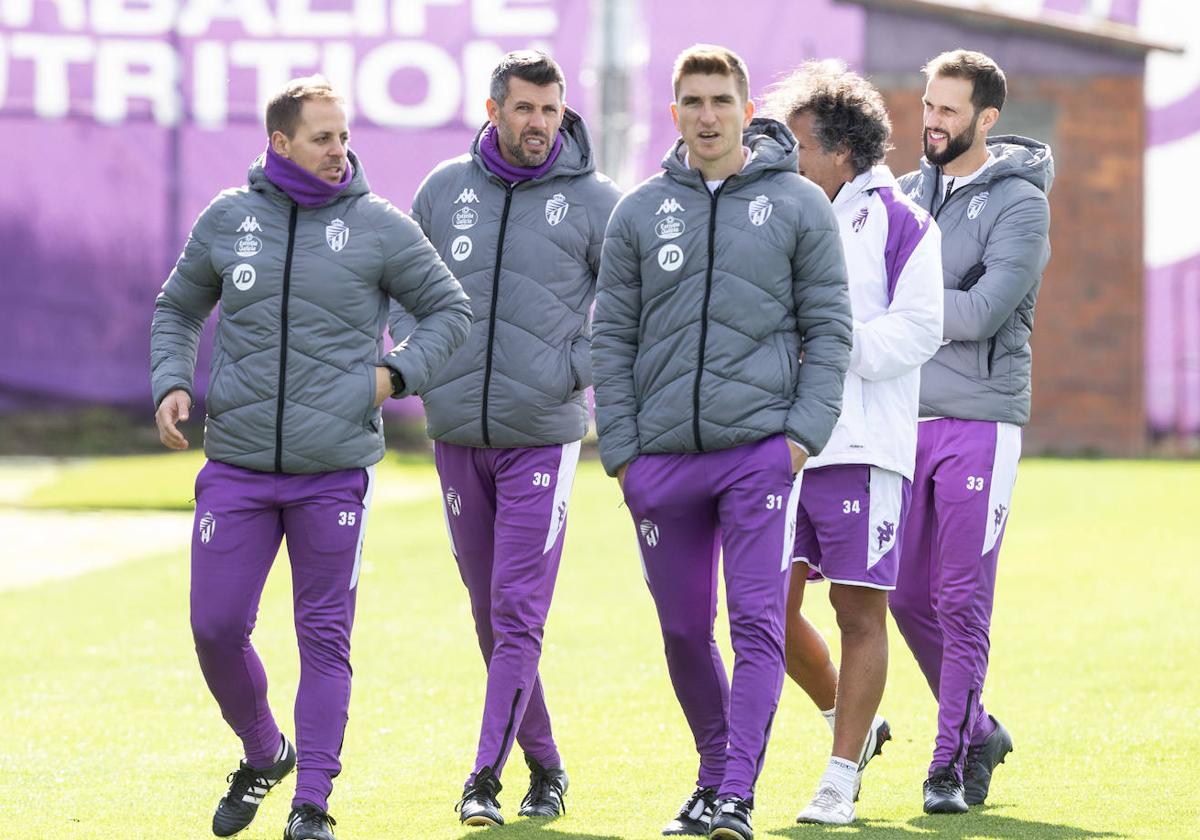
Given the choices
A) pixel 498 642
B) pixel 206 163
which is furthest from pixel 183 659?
pixel 206 163

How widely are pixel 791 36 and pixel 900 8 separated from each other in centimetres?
146

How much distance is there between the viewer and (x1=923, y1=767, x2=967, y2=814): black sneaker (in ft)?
20.2

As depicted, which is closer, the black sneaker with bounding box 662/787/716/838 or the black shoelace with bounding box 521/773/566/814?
the black sneaker with bounding box 662/787/716/838

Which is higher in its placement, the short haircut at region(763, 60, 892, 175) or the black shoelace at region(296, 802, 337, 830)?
the short haircut at region(763, 60, 892, 175)

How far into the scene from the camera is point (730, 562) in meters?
5.74

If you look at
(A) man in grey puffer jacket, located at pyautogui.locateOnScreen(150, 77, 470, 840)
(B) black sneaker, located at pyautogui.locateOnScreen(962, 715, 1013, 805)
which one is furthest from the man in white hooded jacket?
(A) man in grey puffer jacket, located at pyautogui.locateOnScreen(150, 77, 470, 840)

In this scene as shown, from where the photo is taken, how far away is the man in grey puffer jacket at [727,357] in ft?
18.5

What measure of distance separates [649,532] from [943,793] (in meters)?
1.26

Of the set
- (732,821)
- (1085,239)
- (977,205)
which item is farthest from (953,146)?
(1085,239)

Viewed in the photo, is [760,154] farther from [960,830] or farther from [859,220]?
[960,830]

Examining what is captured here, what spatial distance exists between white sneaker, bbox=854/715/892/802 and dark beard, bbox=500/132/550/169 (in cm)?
202

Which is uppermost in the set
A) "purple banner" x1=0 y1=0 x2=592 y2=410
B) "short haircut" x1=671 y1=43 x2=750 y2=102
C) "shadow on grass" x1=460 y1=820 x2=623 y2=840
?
"purple banner" x1=0 y1=0 x2=592 y2=410

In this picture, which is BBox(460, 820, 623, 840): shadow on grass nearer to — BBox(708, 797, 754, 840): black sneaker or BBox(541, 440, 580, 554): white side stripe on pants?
BBox(708, 797, 754, 840): black sneaker

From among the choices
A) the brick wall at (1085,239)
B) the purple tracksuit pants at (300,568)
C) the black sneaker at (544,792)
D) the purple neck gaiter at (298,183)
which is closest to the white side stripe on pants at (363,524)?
the purple tracksuit pants at (300,568)
